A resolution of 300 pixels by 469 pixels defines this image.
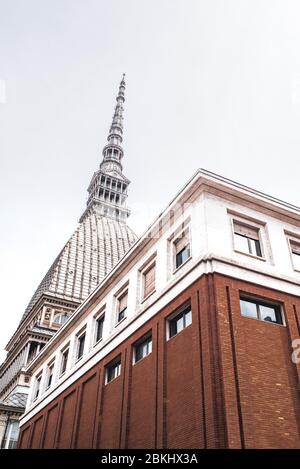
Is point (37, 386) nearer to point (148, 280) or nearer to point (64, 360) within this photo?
point (64, 360)

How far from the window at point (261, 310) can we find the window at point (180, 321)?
2.28 meters

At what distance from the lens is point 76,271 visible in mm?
79625

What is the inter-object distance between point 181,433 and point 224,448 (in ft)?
8.09

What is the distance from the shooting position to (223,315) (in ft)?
53.2

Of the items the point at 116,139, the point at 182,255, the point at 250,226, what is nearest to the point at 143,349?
the point at 182,255

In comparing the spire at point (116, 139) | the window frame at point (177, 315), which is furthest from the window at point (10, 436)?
the spire at point (116, 139)

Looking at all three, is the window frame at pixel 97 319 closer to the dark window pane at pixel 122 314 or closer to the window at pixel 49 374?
the dark window pane at pixel 122 314

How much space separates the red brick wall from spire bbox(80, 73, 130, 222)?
87.5 meters

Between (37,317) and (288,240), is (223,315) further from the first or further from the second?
(37,317)

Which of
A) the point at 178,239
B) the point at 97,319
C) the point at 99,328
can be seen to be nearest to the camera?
the point at 178,239

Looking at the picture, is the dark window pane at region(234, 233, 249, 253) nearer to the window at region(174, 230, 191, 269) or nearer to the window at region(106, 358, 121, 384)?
the window at region(174, 230, 191, 269)

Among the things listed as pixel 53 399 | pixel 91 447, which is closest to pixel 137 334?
pixel 91 447

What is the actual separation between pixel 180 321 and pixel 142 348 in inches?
129

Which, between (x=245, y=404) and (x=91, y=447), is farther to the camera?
(x=91, y=447)
